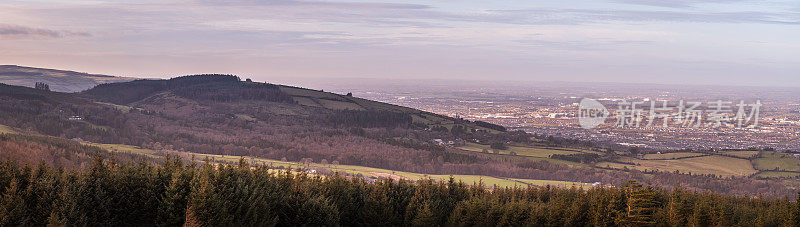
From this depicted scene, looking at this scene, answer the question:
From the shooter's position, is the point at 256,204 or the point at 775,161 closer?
the point at 256,204

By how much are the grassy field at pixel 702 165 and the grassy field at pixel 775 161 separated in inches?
60.9

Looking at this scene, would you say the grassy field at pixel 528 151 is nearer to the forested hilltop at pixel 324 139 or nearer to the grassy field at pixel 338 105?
the forested hilltop at pixel 324 139

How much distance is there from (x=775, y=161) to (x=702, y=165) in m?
12.9

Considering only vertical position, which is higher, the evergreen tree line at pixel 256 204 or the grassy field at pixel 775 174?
the evergreen tree line at pixel 256 204

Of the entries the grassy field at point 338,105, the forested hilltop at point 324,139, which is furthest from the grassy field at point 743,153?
the grassy field at point 338,105

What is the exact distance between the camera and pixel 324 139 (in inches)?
4626

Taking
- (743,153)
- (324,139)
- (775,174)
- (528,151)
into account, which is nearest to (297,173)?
(528,151)

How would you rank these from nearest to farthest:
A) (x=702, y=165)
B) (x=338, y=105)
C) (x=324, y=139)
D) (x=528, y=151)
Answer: (x=702, y=165), (x=528, y=151), (x=324, y=139), (x=338, y=105)

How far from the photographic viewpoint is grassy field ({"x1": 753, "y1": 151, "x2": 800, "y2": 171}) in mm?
76750

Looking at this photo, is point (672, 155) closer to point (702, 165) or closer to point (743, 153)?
point (702, 165)

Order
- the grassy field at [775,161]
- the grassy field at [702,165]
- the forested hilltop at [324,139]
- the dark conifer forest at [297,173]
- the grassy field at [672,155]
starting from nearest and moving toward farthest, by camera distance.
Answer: the dark conifer forest at [297,173] → the forested hilltop at [324,139] → the grassy field at [702,165] → the grassy field at [775,161] → the grassy field at [672,155]

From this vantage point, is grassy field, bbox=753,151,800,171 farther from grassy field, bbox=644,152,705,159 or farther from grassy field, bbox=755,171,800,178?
grassy field, bbox=644,152,705,159

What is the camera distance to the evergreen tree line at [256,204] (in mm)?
21203

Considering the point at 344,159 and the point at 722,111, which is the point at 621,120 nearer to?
the point at 722,111
